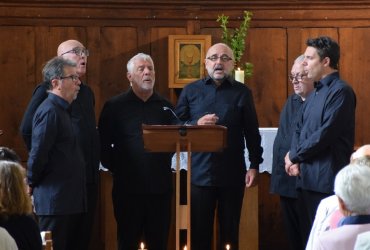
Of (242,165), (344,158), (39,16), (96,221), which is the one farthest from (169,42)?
(344,158)

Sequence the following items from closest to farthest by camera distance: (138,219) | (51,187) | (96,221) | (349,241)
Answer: (349,241), (51,187), (138,219), (96,221)

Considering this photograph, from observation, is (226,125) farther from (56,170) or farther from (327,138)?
(56,170)

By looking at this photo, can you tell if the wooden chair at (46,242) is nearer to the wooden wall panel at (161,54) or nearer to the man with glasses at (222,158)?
the man with glasses at (222,158)

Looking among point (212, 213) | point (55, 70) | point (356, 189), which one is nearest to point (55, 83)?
point (55, 70)

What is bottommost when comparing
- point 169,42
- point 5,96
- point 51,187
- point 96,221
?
point 96,221

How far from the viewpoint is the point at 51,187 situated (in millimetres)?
4902

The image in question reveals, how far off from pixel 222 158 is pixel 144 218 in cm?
69

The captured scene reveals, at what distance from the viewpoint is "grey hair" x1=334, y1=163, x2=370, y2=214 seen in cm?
327

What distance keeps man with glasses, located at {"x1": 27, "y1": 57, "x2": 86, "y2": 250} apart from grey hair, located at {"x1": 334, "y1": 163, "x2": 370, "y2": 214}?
2098 millimetres

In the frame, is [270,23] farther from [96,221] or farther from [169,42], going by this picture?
[96,221]

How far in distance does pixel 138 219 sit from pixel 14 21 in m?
2.83

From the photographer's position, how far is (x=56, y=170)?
4906mm

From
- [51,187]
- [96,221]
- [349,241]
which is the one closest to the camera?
[349,241]

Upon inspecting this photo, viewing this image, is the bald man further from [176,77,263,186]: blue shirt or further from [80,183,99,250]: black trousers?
[80,183,99,250]: black trousers
